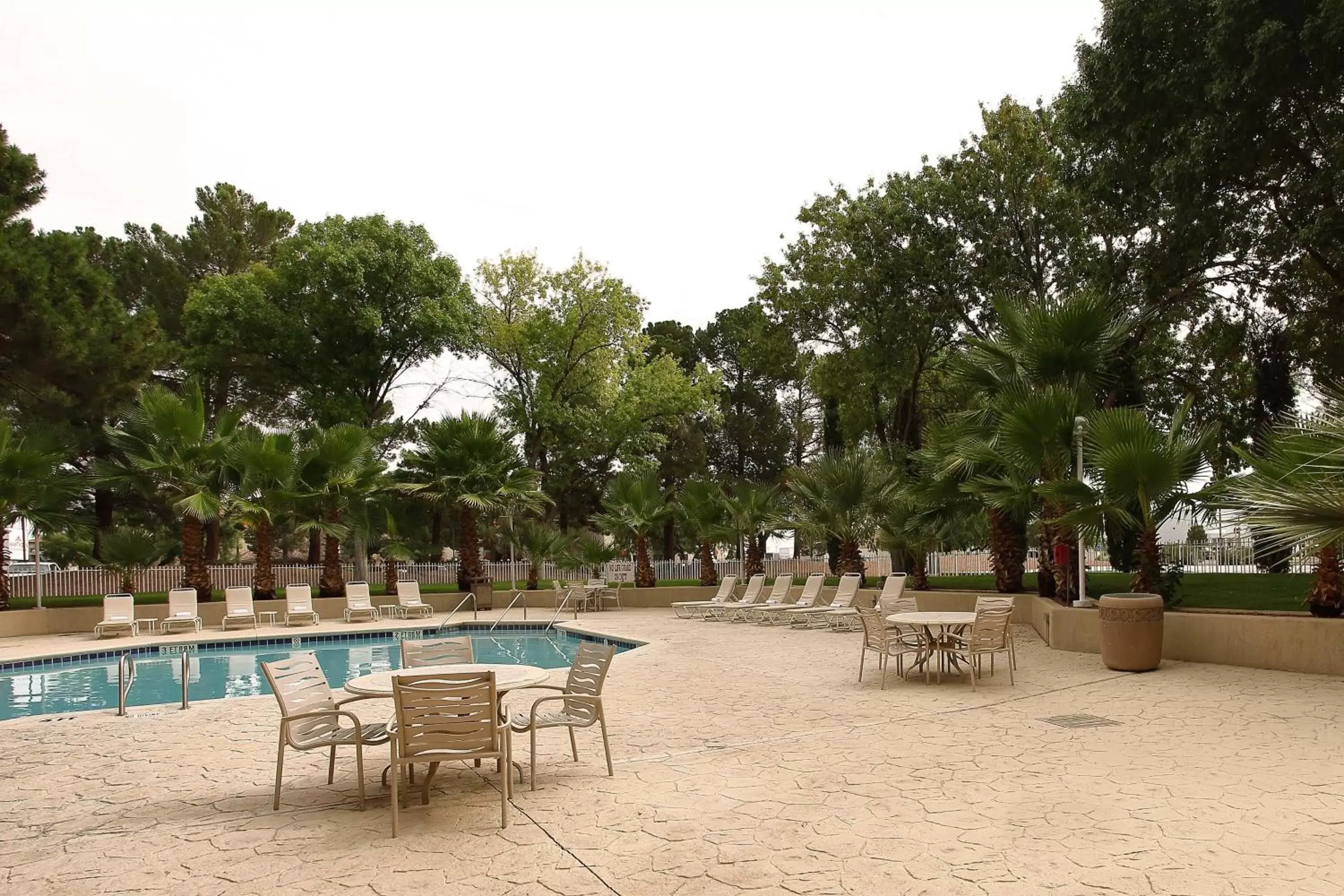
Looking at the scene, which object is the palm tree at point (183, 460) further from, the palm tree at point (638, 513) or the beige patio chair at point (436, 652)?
the beige patio chair at point (436, 652)

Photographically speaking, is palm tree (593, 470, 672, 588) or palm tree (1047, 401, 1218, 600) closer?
palm tree (1047, 401, 1218, 600)

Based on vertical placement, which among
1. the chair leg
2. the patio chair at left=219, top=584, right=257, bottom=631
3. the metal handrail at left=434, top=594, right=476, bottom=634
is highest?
the chair leg

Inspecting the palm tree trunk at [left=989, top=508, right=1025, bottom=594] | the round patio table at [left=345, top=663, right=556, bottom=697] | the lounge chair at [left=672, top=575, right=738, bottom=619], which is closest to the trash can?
the lounge chair at [left=672, top=575, right=738, bottom=619]

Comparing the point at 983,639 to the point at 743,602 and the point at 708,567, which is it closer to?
the point at 743,602

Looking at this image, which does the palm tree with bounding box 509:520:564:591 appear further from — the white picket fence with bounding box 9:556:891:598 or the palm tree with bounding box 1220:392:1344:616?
the palm tree with bounding box 1220:392:1344:616

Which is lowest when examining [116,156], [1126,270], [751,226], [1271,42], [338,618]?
[338,618]

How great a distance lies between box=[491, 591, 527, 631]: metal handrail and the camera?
68.1ft

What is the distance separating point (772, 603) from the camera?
19.3 m

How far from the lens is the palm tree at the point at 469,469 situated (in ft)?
75.3

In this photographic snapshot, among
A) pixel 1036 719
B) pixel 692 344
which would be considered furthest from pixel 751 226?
pixel 1036 719

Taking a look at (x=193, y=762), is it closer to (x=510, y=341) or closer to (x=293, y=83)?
(x=293, y=83)

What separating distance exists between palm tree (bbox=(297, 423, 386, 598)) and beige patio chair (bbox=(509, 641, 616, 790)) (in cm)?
1692

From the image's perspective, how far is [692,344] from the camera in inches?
1708

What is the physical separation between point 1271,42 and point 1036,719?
1029 centimetres
